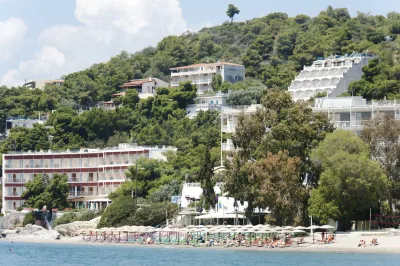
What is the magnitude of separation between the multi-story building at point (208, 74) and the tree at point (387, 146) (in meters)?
80.5

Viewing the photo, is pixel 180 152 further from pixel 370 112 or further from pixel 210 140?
pixel 370 112

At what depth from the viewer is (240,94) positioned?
14100cm

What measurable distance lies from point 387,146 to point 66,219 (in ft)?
134

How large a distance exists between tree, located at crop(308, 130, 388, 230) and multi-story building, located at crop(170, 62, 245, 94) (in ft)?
272

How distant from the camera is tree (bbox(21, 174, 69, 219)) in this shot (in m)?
107

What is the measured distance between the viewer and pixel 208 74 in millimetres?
159000

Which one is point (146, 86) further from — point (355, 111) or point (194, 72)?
point (355, 111)

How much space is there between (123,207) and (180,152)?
70.0 ft

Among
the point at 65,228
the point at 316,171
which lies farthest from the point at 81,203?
the point at 316,171

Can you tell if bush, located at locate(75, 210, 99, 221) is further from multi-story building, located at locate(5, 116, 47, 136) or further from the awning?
multi-story building, located at locate(5, 116, 47, 136)

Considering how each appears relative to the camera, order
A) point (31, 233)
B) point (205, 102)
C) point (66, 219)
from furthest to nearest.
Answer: point (205, 102) → point (66, 219) → point (31, 233)

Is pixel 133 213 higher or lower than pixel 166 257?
higher

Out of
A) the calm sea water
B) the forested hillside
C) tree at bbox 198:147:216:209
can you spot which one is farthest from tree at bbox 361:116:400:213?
tree at bbox 198:147:216:209

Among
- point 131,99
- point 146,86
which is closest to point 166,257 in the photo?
point 131,99
